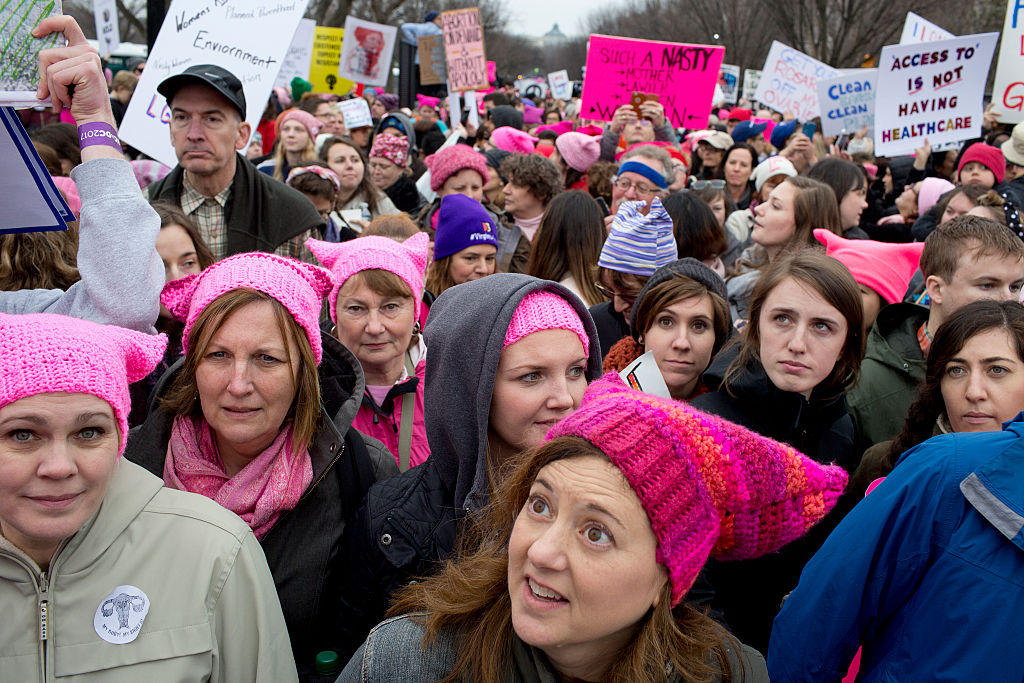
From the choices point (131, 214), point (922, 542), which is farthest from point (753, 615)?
point (131, 214)

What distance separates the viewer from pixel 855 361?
3.05 metres

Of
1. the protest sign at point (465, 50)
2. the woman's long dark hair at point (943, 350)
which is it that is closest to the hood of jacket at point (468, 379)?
the woman's long dark hair at point (943, 350)

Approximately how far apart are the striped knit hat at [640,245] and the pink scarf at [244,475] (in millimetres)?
2087

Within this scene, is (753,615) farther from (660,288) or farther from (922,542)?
(660,288)

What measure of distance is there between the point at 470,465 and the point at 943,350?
5.34 feet

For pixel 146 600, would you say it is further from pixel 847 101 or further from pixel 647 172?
pixel 847 101

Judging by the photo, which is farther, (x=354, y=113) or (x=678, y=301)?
(x=354, y=113)

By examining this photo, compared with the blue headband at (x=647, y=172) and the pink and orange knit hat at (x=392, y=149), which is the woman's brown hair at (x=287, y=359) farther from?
the pink and orange knit hat at (x=392, y=149)

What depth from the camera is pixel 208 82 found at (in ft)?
12.7

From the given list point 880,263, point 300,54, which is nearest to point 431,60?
point 300,54

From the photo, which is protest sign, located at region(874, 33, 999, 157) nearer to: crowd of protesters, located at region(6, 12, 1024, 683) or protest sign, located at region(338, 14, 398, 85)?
crowd of protesters, located at region(6, 12, 1024, 683)

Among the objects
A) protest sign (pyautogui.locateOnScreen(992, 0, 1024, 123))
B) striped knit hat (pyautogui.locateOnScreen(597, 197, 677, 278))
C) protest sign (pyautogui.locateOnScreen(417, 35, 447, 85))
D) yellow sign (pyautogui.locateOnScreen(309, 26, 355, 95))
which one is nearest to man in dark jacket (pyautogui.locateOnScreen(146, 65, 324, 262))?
striped knit hat (pyautogui.locateOnScreen(597, 197, 677, 278))

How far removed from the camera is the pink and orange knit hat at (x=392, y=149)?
7.77 meters

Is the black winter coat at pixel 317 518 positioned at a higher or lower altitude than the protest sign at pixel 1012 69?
lower
